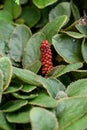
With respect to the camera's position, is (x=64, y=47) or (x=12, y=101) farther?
(x=64, y=47)

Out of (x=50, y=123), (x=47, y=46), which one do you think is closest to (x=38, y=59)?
(x=47, y=46)

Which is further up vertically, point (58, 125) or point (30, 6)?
point (30, 6)

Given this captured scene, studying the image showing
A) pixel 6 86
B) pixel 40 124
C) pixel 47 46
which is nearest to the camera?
pixel 40 124

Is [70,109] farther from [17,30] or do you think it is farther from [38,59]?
[17,30]

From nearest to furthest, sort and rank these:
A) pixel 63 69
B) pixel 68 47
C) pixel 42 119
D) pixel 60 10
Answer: pixel 42 119 < pixel 63 69 < pixel 68 47 < pixel 60 10

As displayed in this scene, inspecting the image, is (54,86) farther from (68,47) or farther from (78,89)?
(68,47)

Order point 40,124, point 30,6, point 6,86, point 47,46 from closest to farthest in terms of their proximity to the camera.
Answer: point 40,124, point 6,86, point 47,46, point 30,6

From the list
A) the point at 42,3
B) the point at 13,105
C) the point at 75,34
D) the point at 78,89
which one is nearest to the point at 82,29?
the point at 75,34
